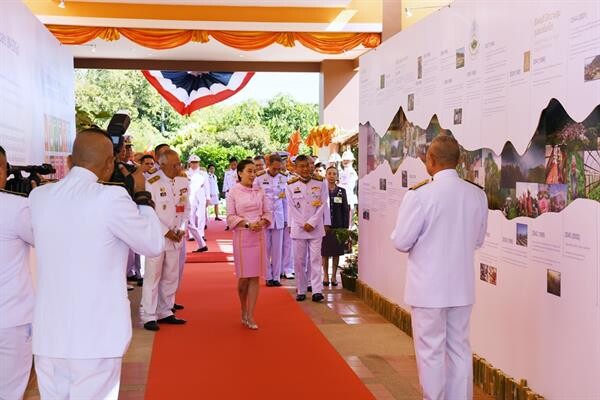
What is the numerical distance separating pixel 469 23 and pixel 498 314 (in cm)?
199

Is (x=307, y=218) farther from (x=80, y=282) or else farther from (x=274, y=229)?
(x=80, y=282)

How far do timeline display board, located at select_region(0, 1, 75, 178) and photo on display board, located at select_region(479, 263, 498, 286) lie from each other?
3173mm

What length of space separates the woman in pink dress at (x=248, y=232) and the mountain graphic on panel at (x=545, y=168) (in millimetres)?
2081

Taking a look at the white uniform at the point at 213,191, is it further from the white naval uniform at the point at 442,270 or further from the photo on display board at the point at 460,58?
the white naval uniform at the point at 442,270

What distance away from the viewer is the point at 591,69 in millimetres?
3584

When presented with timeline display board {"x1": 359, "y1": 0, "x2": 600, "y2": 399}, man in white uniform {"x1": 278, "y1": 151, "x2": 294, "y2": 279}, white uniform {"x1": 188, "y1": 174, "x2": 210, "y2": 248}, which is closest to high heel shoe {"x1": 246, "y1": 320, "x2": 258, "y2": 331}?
timeline display board {"x1": 359, "y1": 0, "x2": 600, "y2": 399}

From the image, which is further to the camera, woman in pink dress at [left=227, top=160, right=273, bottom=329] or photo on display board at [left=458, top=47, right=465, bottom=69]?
woman in pink dress at [left=227, top=160, right=273, bottom=329]

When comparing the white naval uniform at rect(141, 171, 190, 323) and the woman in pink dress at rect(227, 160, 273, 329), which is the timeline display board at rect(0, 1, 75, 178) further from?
the woman in pink dress at rect(227, 160, 273, 329)

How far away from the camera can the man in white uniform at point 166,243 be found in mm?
6672

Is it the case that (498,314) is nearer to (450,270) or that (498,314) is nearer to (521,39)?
(450,270)

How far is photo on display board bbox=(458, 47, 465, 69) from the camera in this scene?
5.29 meters

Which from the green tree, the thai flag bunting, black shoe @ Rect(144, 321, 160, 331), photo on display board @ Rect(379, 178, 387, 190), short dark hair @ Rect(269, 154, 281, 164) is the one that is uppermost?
the green tree

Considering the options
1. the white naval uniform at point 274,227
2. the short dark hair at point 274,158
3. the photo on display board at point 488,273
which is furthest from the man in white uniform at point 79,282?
the short dark hair at point 274,158

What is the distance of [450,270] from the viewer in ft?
13.1
